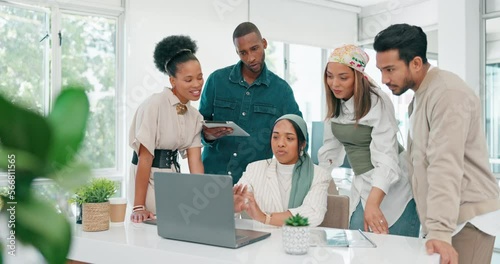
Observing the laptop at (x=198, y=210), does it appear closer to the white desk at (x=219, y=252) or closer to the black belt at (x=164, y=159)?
the white desk at (x=219, y=252)

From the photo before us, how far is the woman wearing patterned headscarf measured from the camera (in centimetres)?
188

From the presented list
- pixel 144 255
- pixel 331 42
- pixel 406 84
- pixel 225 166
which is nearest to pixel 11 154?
pixel 144 255

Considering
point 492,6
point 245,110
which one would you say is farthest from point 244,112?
point 492,6

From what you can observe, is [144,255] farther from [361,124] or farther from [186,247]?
[361,124]

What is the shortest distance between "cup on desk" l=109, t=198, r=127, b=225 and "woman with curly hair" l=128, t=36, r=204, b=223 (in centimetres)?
7

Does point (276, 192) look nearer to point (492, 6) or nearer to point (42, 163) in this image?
point (42, 163)

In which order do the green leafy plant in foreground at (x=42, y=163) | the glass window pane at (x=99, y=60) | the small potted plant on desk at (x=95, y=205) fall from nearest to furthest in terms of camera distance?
the green leafy plant in foreground at (x=42, y=163)
the small potted plant on desk at (x=95, y=205)
the glass window pane at (x=99, y=60)

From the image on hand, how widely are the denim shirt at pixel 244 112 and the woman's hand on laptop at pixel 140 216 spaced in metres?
0.71

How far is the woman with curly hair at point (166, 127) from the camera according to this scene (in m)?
1.97

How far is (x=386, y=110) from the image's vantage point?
1.96 meters

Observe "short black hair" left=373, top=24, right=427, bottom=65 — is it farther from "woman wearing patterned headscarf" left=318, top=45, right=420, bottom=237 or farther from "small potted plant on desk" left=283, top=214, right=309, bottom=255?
"small potted plant on desk" left=283, top=214, right=309, bottom=255

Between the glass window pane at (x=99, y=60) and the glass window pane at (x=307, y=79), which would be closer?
the glass window pane at (x=99, y=60)

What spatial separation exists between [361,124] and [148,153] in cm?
86

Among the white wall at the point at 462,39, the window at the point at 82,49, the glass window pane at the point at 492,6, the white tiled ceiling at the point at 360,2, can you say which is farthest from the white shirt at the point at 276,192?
the white tiled ceiling at the point at 360,2
